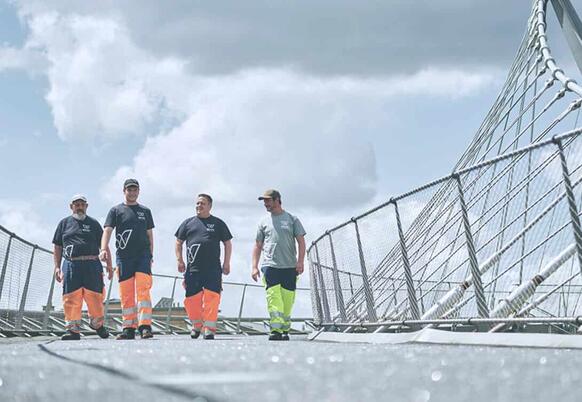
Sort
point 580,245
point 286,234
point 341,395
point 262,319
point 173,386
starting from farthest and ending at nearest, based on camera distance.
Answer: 1. point 262,319
2. point 286,234
3. point 580,245
4. point 173,386
5. point 341,395

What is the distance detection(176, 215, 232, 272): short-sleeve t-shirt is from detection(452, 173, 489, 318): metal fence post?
11.2ft

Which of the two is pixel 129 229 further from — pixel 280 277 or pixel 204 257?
pixel 280 277

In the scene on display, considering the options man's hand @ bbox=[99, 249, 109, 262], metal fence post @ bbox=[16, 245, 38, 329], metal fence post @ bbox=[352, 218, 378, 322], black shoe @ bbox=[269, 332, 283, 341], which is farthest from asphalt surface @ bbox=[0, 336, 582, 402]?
metal fence post @ bbox=[16, 245, 38, 329]

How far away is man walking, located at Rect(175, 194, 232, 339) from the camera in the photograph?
376 inches

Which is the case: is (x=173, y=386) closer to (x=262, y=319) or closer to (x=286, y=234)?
(x=286, y=234)

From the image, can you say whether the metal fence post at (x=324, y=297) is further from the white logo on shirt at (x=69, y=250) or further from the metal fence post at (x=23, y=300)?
the metal fence post at (x=23, y=300)

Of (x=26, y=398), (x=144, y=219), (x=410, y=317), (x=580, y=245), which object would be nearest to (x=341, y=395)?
(x=26, y=398)

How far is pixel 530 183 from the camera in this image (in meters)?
6.55

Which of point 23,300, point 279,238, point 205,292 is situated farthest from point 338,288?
point 23,300

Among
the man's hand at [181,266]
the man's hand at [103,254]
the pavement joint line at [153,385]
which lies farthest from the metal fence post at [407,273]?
the pavement joint line at [153,385]

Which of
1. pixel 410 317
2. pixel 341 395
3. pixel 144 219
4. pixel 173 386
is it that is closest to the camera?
pixel 341 395

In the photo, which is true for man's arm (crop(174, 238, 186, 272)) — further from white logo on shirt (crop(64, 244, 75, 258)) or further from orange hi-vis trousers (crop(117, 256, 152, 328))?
white logo on shirt (crop(64, 244, 75, 258))

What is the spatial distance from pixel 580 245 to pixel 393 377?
3.05 meters

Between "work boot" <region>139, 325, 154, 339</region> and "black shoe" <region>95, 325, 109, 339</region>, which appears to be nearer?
"work boot" <region>139, 325, 154, 339</region>
